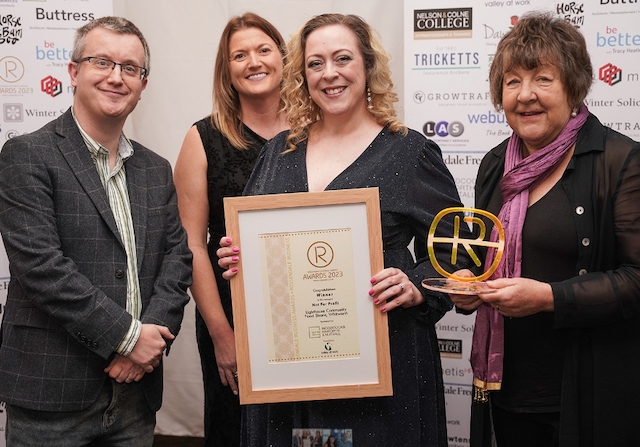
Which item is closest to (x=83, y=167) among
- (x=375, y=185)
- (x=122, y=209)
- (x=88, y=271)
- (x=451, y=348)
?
(x=122, y=209)

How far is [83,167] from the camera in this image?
243 centimetres

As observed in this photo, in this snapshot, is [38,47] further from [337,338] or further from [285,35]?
[337,338]

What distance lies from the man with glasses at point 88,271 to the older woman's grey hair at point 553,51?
1349 millimetres

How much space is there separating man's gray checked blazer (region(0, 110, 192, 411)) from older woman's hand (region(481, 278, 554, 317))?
1150mm

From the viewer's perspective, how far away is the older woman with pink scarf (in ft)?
7.06

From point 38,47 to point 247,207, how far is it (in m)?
2.43

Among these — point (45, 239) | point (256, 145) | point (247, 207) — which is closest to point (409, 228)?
A: point (247, 207)

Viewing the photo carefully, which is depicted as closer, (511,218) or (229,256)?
(229,256)

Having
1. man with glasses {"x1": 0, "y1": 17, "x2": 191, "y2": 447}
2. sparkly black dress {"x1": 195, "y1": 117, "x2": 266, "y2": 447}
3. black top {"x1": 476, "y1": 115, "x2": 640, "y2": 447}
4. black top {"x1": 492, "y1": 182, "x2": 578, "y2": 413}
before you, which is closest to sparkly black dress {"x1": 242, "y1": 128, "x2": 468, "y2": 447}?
black top {"x1": 492, "y1": 182, "x2": 578, "y2": 413}

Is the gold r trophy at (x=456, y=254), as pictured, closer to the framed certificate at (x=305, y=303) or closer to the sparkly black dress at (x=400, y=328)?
the sparkly black dress at (x=400, y=328)

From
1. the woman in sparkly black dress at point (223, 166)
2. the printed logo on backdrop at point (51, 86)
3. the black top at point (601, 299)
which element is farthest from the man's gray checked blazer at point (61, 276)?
the printed logo on backdrop at point (51, 86)

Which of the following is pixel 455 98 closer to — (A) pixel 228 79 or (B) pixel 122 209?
(A) pixel 228 79

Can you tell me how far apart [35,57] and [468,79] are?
244 centimetres

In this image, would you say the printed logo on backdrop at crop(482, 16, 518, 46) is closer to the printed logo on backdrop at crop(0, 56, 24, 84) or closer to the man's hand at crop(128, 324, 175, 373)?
the man's hand at crop(128, 324, 175, 373)
